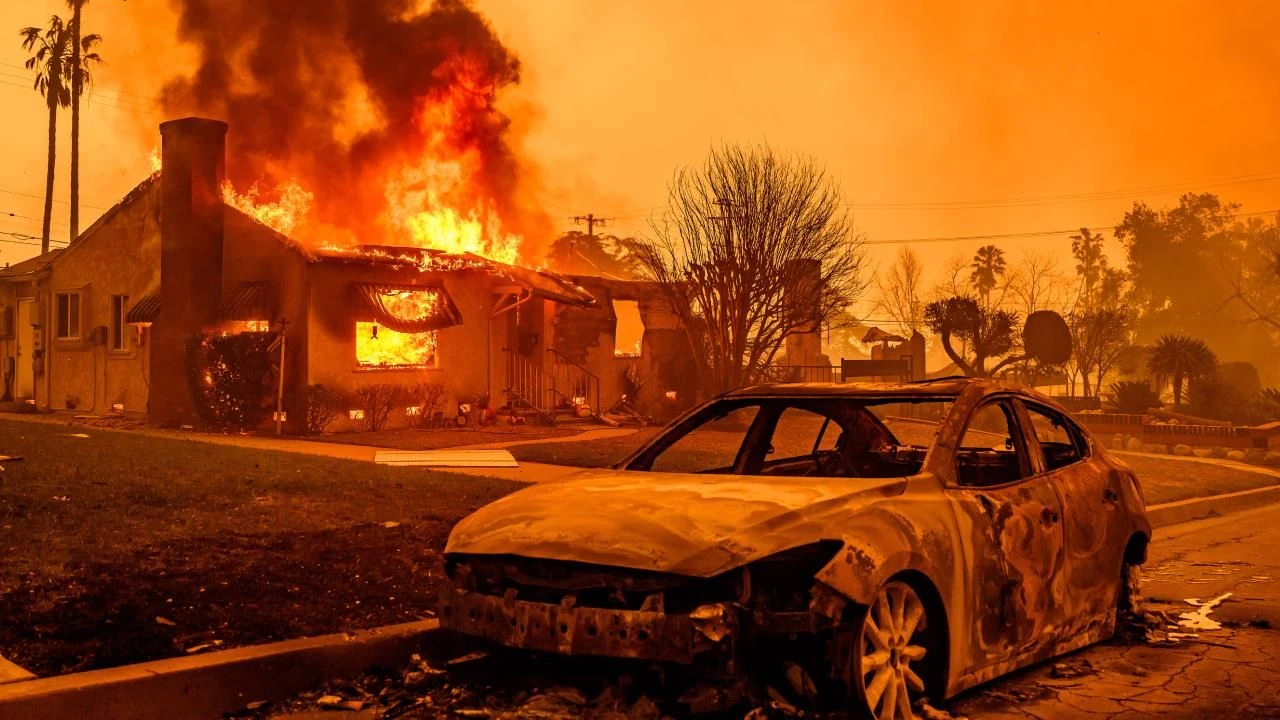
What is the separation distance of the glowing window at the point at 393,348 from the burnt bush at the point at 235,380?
1866mm

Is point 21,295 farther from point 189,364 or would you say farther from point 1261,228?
point 1261,228

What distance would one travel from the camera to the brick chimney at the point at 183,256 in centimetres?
2392

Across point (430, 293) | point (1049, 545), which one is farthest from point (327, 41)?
point (1049, 545)

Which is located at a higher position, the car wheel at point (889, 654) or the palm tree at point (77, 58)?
the palm tree at point (77, 58)

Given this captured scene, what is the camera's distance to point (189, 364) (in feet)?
76.1

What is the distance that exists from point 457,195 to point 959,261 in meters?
52.4

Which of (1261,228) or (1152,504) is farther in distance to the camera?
(1261,228)

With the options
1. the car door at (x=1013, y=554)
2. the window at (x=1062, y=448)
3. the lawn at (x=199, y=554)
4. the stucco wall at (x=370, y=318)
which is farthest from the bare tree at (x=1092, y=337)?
the car door at (x=1013, y=554)

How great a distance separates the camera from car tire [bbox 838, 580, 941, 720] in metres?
4.60

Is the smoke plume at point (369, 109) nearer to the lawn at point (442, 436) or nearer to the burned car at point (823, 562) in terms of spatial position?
the lawn at point (442, 436)

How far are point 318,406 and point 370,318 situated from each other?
2.09m

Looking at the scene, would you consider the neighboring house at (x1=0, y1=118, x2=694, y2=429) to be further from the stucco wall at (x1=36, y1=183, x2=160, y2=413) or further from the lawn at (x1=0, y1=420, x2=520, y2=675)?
the lawn at (x1=0, y1=420, x2=520, y2=675)

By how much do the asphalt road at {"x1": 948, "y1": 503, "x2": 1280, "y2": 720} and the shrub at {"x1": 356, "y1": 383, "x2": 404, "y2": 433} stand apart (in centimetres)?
1667

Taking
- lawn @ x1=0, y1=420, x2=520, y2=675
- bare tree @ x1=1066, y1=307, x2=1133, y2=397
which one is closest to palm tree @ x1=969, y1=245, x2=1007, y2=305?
bare tree @ x1=1066, y1=307, x2=1133, y2=397
